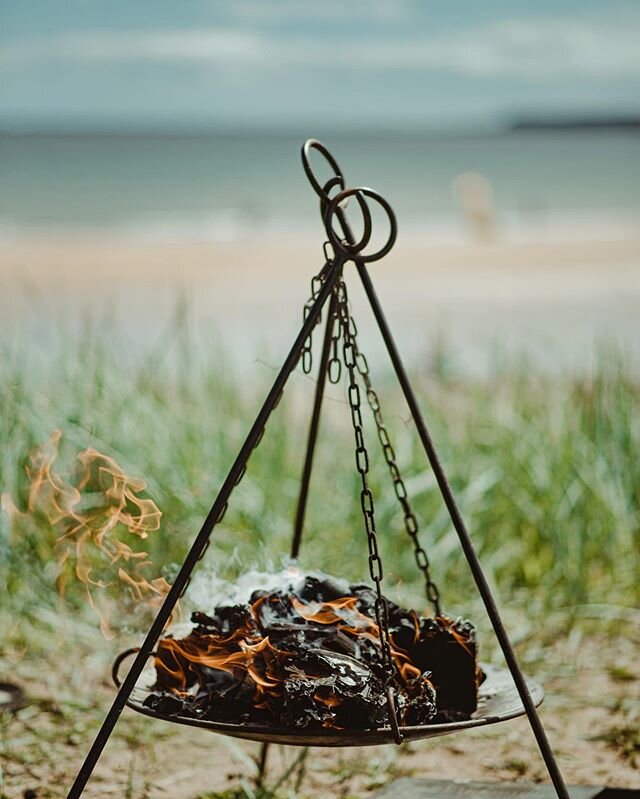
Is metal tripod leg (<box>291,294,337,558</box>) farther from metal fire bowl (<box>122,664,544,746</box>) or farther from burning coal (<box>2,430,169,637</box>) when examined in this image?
burning coal (<box>2,430,169,637</box>)

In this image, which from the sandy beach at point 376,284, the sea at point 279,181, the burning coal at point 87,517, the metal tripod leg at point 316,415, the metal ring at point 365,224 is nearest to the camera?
the metal ring at point 365,224

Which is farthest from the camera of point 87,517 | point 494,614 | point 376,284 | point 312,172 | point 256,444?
point 376,284

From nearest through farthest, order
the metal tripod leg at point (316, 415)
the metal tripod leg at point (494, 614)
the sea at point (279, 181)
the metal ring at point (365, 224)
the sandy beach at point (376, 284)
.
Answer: the metal tripod leg at point (494, 614) → the metal ring at point (365, 224) → the metal tripod leg at point (316, 415) → the sandy beach at point (376, 284) → the sea at point (279, 181)

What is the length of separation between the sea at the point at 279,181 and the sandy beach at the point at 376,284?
3.03m

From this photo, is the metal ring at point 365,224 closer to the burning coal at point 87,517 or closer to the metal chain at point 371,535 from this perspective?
the metal chain at point 371,535

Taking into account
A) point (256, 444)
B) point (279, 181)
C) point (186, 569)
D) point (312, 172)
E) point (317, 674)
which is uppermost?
point (279, 181)

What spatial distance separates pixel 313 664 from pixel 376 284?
12564mm

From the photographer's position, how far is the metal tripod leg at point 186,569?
1832 mm

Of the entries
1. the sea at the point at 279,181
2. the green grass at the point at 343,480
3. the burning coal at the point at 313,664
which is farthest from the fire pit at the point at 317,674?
the sea at the point at 279,181

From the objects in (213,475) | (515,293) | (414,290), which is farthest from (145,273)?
(213,475)

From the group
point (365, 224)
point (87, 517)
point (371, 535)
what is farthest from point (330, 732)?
point (87, 517)

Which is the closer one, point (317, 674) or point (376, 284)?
point (317, 674)

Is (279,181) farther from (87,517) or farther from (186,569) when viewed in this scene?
(186,569)

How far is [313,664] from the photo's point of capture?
199 centimetres
